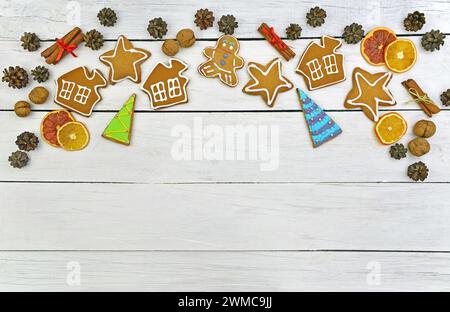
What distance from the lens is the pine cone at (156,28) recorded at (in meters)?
0.97

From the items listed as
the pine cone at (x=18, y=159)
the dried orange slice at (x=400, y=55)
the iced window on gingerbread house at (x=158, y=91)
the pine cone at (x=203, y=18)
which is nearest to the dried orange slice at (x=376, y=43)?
the dried orange slice at (x=400, y=55)

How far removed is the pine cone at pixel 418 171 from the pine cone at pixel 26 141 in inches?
32.4

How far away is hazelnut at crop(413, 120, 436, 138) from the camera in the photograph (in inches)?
37.9

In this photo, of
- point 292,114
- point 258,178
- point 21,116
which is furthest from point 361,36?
point 21,116

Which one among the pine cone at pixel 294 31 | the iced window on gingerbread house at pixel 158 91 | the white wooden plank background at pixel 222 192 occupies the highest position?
the pine cone at pixel 294 31

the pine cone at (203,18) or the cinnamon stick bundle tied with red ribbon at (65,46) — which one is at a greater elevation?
the pine cone at (203,18)

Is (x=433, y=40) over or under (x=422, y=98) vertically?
over

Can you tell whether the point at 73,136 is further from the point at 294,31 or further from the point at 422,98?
the point at 422,98

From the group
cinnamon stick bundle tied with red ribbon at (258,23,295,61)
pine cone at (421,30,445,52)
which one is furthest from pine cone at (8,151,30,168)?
pine cone at (421,30,445,52)

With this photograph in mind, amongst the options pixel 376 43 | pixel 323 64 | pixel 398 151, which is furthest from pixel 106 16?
pixel 398 151

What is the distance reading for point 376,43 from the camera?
0.98 m

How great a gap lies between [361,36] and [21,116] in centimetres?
76

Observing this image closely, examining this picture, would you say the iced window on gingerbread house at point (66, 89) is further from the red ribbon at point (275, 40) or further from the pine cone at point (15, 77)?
the red ribbon at point (275, 40)

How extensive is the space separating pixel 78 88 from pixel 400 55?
2.31 feet
